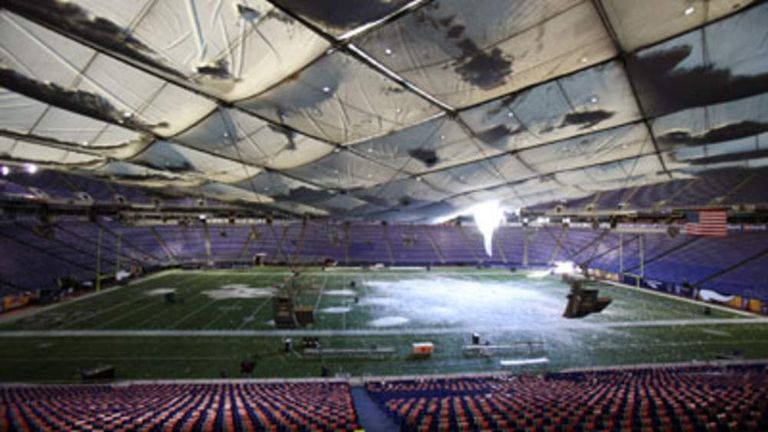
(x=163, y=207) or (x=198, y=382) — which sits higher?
(x=163, y=207)

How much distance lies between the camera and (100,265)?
141 ft

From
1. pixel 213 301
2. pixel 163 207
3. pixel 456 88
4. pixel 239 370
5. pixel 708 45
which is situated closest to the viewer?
pixel 708 45

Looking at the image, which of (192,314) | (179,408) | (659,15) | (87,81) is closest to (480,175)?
(659,15)

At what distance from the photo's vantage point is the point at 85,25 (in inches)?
211

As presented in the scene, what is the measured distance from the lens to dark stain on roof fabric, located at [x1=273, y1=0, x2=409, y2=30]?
519 cm

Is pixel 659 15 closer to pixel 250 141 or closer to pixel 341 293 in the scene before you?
pixel 250 141

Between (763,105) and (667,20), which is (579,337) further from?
(667,20)

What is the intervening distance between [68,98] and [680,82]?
1296cm

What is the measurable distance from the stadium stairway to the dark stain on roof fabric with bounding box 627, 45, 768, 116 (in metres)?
11.3

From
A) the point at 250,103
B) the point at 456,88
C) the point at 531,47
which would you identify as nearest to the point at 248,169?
the point at 250,103

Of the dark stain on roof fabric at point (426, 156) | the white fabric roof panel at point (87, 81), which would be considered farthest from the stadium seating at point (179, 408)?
the dark stain on roof fabric at point (426, 156)

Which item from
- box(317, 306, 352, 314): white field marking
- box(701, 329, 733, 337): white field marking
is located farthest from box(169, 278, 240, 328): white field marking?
→ box(701, 329, 733, 337): white field marking

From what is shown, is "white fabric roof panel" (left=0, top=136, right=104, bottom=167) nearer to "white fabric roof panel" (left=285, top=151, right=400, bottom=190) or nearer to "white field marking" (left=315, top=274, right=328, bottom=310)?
"white fabric roof panel" (left=285, top=151, right=400, bottom=190)

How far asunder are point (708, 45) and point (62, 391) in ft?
74.8
